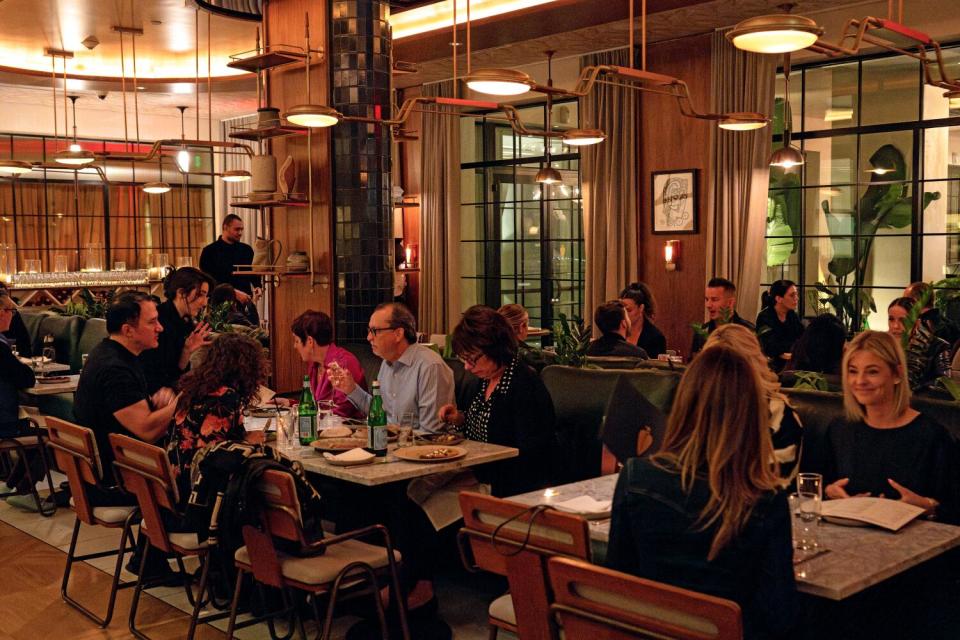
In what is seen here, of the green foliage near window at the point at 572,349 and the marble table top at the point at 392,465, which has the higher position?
the green foliage near window at the point at 572,349

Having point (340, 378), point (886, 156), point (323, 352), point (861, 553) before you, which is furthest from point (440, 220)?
point (861, 553)

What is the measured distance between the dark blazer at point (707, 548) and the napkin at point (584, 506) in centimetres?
72

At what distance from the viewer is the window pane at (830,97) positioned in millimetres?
9969

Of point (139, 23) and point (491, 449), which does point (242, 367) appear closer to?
point (491, 449)

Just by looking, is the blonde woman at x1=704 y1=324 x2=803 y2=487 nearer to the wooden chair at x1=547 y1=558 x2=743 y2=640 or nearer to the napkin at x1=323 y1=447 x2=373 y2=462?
the wooden chair at x1=547 y1=558 x2=743 y2=640

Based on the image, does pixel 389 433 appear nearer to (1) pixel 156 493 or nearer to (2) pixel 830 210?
(1) pixel 156 493

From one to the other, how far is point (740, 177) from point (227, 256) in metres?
5.24

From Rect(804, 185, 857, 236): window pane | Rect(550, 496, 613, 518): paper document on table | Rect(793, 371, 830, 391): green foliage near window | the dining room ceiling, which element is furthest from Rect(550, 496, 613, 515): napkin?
the dining room ceiling

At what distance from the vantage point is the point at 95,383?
4.86 m

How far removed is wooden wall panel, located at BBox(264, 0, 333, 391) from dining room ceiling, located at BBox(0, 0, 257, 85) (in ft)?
7.65

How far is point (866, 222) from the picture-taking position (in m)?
9.93

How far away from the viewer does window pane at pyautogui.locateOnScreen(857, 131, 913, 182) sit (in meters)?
9.62

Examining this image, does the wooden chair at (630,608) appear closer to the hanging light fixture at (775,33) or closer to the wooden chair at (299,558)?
the wooden chair at (299,558)

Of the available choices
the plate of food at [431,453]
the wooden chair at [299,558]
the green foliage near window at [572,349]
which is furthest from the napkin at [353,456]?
the green foliage near window at [572,349]
